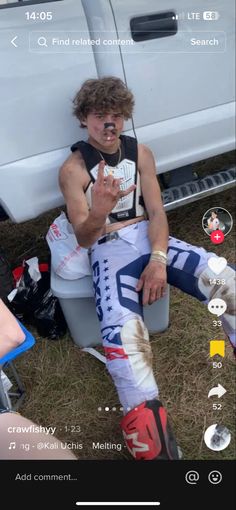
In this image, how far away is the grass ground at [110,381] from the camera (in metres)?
1.36

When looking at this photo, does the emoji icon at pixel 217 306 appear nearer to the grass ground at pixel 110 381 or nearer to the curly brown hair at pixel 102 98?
the grass ground at pixel 110 381

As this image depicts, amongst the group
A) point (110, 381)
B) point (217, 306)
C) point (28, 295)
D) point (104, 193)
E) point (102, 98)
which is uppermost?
point (102, 98)

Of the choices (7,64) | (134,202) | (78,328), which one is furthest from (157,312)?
(7,64)

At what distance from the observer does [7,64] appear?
4.72 feet

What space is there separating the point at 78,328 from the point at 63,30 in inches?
35.3

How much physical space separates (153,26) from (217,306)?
2.86 ft

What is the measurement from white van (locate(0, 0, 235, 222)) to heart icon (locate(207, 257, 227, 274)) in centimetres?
35

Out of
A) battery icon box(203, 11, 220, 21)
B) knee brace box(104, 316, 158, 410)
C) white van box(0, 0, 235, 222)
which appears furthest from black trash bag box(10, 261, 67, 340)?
battery icon box(203, 11, 220, 21)

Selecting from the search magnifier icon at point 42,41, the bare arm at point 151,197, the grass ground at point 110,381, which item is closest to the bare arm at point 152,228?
the bare arm at point 151,197

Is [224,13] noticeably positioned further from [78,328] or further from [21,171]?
[78,328]

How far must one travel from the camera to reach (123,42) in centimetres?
155

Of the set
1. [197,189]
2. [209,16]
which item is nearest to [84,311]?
[197,189]
